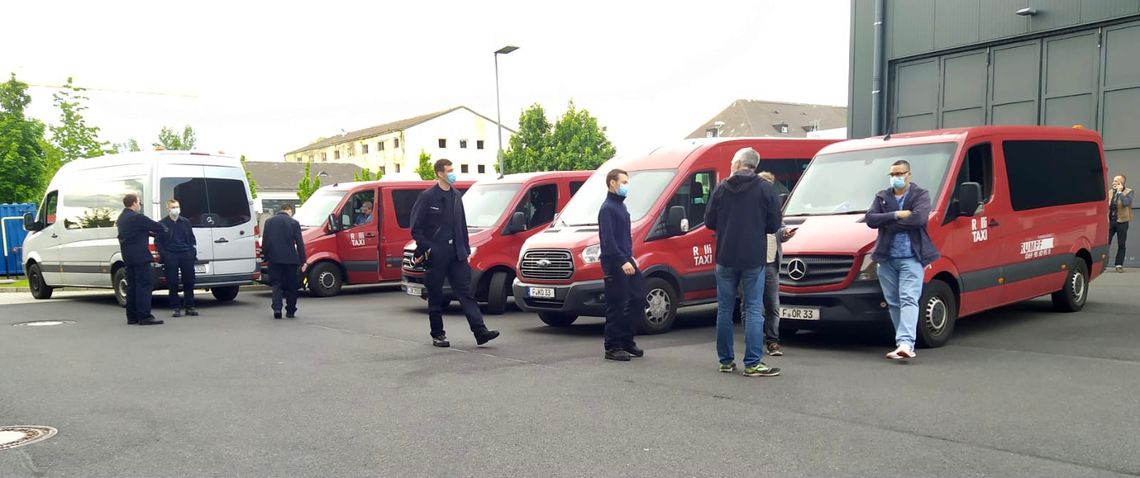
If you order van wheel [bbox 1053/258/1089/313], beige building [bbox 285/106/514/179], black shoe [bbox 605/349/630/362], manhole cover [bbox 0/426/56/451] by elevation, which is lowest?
black shoe [bbox 605/349/630/362]

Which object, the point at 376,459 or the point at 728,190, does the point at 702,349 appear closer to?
the point at 728,190

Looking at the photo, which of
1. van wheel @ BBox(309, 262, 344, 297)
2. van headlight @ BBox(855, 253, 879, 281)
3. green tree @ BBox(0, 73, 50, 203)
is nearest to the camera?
van headlight @ BBox(855, 253, 879, 281)

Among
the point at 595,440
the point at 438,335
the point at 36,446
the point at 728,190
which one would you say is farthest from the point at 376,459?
the point at 438,335

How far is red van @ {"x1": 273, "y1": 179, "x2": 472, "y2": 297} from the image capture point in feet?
53.9

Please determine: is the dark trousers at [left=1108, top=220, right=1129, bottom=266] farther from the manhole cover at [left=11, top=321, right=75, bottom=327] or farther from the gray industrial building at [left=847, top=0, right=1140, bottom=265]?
the manhole cover at [left=11, top=321, right=75, bottom=327]

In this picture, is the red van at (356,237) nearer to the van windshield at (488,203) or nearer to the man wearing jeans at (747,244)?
the van windshield at (488,203)

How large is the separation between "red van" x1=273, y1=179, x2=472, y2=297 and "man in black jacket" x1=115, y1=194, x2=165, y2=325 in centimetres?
434

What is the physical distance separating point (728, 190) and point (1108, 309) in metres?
6.68

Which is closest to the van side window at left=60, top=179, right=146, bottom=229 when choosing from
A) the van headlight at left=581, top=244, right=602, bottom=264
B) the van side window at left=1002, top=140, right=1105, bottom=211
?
the van headlight at left=581, top=244, right=602, bottom=264

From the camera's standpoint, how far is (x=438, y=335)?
9211mm

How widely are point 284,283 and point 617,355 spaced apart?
680 cm

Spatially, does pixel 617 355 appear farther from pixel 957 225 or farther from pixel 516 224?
pixel 516 224

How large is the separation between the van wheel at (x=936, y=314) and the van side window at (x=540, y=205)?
6.44m

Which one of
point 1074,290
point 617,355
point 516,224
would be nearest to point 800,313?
point 617,355
